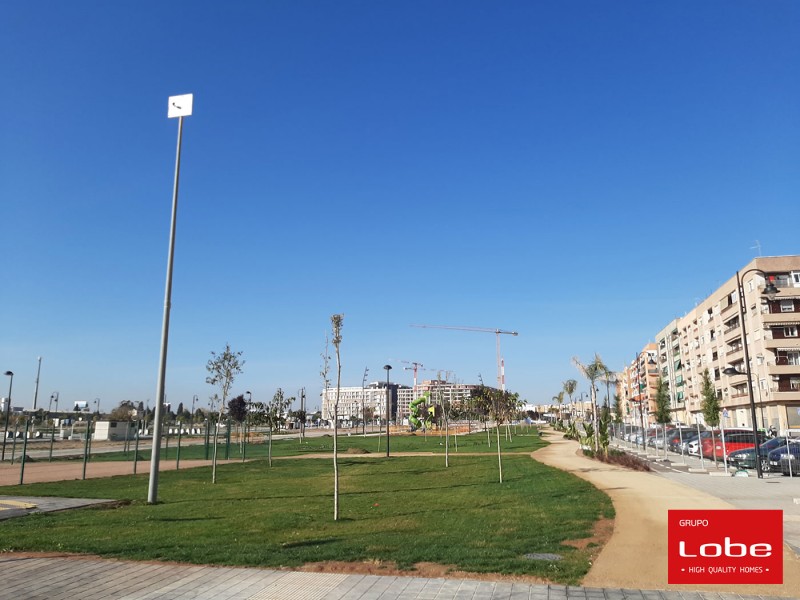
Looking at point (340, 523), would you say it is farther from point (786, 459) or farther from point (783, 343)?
point (783, 343)

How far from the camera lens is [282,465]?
35.2 m

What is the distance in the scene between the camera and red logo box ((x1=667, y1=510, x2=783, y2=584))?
757 cm

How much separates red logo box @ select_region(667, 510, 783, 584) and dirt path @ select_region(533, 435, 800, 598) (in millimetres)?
348

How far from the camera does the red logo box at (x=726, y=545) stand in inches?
298

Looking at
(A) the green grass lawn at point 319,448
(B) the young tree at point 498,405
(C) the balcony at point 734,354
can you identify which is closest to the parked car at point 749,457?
(B) the young tree at point 498,405

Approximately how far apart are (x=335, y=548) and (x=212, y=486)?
1453 centimetres

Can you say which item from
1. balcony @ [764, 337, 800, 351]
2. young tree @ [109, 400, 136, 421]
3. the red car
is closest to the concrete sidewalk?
the red car

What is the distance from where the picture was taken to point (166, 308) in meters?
20.1

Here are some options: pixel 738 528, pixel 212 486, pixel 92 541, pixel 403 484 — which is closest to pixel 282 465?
pixel 212 486

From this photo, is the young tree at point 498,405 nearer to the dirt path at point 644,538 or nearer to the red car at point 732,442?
the dirt path at point 644,538

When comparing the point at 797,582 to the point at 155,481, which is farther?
the point at 155,481

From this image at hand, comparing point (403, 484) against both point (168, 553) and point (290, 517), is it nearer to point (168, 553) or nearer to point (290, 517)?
point (290, 517)

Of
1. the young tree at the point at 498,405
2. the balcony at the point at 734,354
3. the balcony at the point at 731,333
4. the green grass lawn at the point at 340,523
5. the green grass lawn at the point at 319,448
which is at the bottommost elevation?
the green grass lawn at the point at 319,448

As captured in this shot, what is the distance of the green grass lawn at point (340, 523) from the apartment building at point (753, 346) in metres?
32.9
